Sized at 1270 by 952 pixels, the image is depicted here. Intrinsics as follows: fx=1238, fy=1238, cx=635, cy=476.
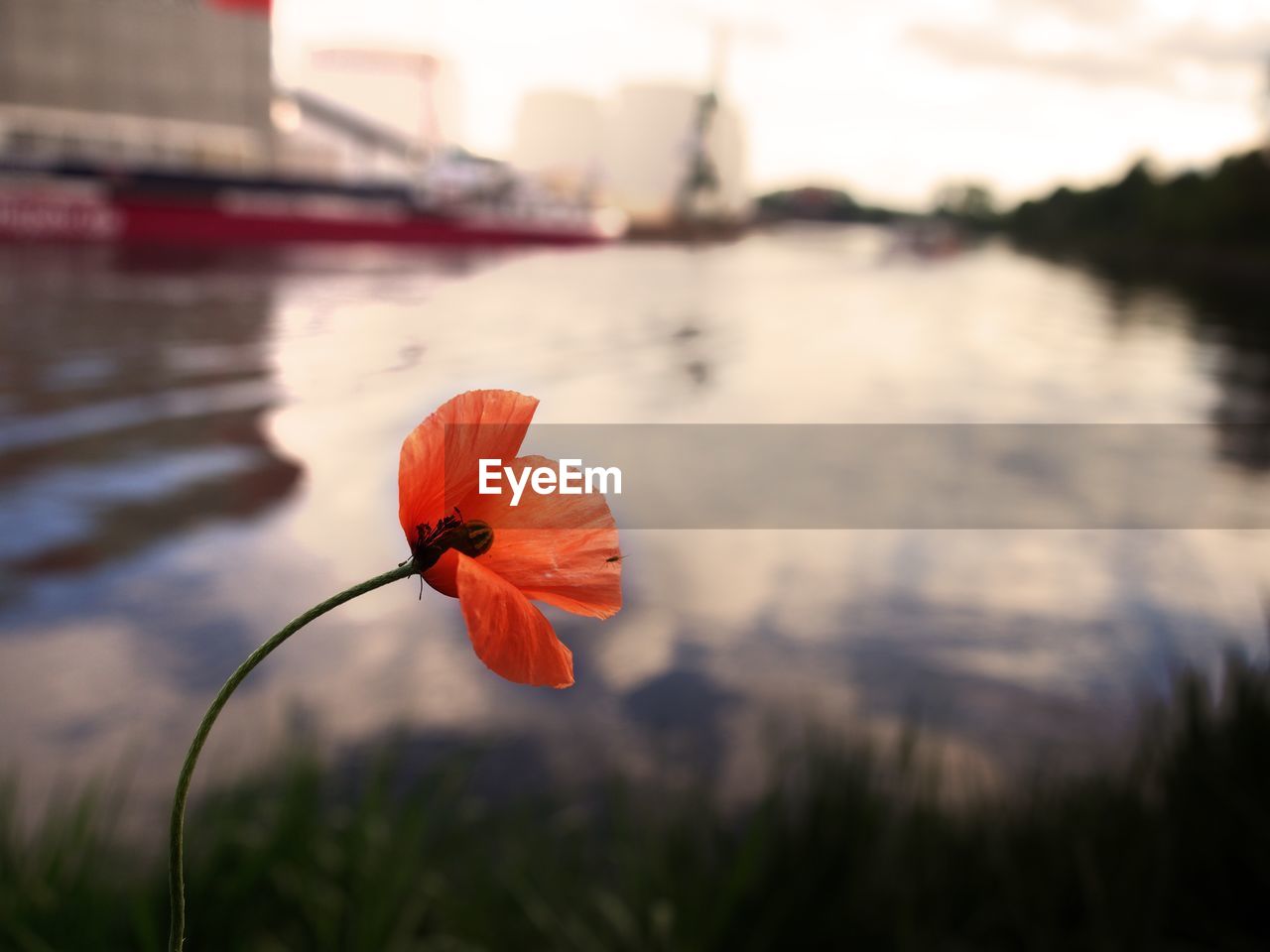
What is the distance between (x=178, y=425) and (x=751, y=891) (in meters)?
13.7

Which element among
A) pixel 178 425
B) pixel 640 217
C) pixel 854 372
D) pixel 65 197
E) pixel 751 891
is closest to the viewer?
pixel 751 891

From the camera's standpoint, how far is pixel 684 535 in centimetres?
1278

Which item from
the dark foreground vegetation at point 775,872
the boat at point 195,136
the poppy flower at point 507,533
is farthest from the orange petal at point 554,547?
the boat at point 195,136

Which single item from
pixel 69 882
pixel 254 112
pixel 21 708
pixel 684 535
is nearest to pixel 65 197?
pixel 254 112

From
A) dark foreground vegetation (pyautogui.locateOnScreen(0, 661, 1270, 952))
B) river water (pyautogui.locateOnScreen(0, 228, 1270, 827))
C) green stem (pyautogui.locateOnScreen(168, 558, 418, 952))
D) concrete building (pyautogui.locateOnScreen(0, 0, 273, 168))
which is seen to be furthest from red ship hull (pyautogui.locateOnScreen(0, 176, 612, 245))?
green stem (pyautogui.locateOnScreen(168, 558, 418, 952))

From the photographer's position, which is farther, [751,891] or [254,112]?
[254,112]

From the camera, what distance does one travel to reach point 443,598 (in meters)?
9.35

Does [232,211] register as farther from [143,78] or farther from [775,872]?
[775,872]

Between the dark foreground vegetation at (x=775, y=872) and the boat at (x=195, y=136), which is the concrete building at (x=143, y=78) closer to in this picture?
the boat at (x=195, y=136)

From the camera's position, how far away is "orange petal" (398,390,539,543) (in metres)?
0.46

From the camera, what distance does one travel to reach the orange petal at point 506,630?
16.6 inches

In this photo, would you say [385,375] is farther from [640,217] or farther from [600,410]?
[640,217]

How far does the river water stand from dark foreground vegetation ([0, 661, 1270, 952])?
0.43 meters

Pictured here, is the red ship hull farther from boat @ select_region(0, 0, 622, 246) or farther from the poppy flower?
the poppy flower
